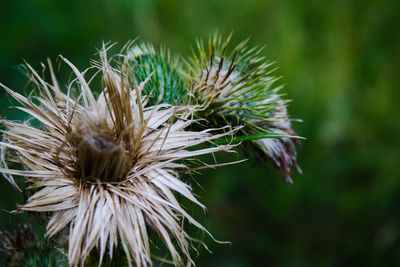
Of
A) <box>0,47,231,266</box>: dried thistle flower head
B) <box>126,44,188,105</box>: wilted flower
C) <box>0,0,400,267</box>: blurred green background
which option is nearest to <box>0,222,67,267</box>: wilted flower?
<box>0,47,231,266</box>: dried thistle flower head

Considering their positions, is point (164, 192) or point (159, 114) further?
point (159, 114)

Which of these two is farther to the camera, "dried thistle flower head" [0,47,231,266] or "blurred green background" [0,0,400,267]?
"blurred green background" [0,0,400,267]

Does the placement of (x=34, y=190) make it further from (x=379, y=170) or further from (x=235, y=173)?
(x=379, y=170)

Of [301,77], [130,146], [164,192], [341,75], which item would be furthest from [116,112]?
[341,75]

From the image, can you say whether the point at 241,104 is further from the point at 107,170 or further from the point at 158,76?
the point at 107,170

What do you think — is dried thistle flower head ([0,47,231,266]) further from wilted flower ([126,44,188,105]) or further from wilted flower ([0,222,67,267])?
wilted flower ([0,222,67,267])

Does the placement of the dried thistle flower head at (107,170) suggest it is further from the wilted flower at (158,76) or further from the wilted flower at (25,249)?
the wilted flower at (25,249)

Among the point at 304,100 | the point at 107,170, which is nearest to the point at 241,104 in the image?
the point at 107,170
